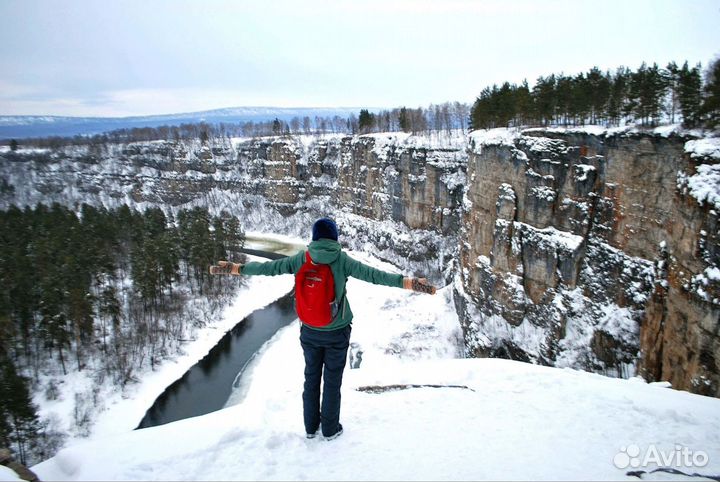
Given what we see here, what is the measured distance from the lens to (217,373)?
2823 cm

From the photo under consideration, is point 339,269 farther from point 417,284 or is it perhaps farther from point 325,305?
point 417,284

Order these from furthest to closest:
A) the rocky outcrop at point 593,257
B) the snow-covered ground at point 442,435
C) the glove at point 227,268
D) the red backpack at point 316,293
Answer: the rocky outcrop at point 593,257 → the glove at point 227,268 → the red backpack at point 316,293 → the snow-covered ground at point 442,435

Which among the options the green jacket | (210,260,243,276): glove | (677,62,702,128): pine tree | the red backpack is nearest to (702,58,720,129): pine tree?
(677,62,702,128): pine tree

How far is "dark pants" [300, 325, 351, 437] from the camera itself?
5.11 meters

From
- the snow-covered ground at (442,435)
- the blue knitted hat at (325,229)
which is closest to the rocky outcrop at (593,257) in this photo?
the snow-covered ground at (442,435)

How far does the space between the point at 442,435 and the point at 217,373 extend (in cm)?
2600

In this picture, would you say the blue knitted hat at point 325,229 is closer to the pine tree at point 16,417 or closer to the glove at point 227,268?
the glove at point 227,268

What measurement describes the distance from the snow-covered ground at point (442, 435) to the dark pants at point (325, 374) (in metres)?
0.26

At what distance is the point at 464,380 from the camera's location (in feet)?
23.2

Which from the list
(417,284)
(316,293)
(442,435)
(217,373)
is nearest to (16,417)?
(217,373)

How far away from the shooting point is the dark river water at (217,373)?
23.9 m

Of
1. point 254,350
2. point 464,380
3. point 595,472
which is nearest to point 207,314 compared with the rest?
point 254,350

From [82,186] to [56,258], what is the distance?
66011 millimetres

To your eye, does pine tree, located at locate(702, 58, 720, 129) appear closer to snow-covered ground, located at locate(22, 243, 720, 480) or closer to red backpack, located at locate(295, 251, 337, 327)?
snow-covered ground, located at locate(22, 243, 720, 480)
